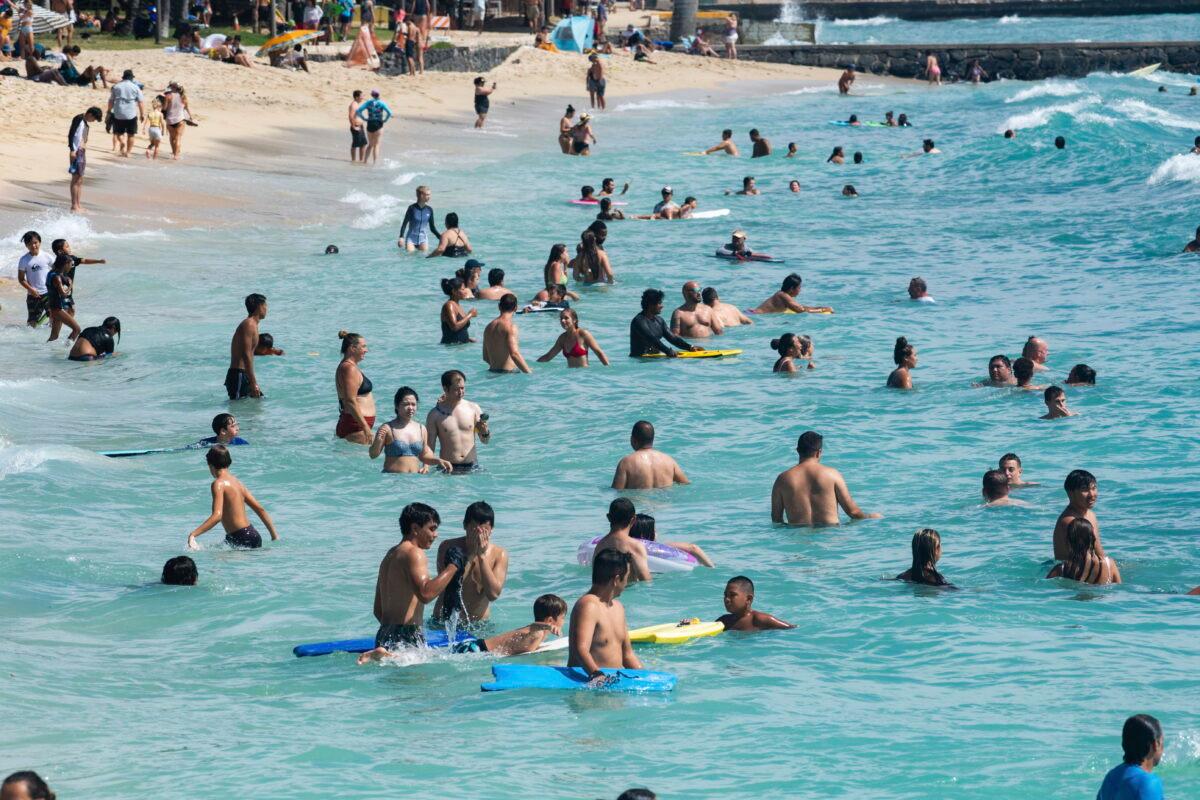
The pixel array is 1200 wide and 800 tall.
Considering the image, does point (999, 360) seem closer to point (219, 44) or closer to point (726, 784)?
point (726, 784)

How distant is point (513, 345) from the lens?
60.1 feet

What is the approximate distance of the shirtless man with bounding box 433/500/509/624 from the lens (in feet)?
32.5

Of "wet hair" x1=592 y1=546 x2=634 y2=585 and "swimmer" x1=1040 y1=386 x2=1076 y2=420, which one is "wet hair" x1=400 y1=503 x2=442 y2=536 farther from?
"swimmer" x1=1040 y1=386 x2=1076 y2=420

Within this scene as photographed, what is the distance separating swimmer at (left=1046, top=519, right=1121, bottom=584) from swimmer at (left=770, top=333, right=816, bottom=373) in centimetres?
733

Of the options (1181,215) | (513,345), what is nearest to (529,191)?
(1181,215)

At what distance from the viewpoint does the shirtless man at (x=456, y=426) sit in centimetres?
1451

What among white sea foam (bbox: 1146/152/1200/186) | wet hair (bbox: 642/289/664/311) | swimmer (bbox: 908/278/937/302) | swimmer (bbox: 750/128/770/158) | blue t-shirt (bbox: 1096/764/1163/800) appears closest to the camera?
blue t-shirt (bbox: 1096/764/1163/800)

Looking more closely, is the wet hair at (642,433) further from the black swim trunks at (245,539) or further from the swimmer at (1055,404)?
the swimmer at (1055,404)

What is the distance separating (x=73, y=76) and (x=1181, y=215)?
2257 centimetres

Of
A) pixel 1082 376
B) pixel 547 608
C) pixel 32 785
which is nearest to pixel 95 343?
pixel 547 608

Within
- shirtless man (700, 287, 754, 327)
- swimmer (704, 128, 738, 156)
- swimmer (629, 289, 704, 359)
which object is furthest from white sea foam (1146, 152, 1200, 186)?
swimmer (629, 289, 704, 359)

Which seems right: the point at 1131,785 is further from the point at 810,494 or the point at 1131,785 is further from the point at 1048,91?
the point at 1048,91

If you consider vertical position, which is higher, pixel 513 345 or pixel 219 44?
pixel 219 44

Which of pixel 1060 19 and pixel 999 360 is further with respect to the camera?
pixel 1060 19
